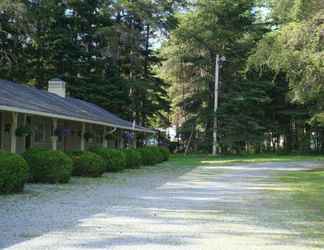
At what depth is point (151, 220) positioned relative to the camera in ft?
31.2

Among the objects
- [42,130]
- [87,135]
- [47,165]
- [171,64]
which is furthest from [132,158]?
[171,64]

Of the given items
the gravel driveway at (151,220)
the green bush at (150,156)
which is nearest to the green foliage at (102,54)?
the green bush at (150,156)

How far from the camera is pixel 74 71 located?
4341 centimetres

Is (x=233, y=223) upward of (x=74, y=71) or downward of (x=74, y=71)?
downward

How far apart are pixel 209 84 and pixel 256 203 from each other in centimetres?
4032

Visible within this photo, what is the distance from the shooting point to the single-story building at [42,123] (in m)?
17.8

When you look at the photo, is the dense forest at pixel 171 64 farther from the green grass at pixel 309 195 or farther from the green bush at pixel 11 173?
the green bush at pixel 11 173

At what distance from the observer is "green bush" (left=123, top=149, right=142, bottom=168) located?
84.2ft

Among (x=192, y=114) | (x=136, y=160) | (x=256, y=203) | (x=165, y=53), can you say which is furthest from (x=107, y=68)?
(x=256, y=203)

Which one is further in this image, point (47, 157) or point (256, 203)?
point (47, 157)

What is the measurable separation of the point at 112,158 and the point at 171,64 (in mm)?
30975

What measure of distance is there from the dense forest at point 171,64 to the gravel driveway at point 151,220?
21501 mm

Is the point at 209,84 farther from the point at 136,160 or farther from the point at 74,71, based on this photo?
the point at 136,160

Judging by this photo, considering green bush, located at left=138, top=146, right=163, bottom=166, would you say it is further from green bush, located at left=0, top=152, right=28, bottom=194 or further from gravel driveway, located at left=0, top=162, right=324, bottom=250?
green bush, located at left=0, top=152, right=28, bottom=194
